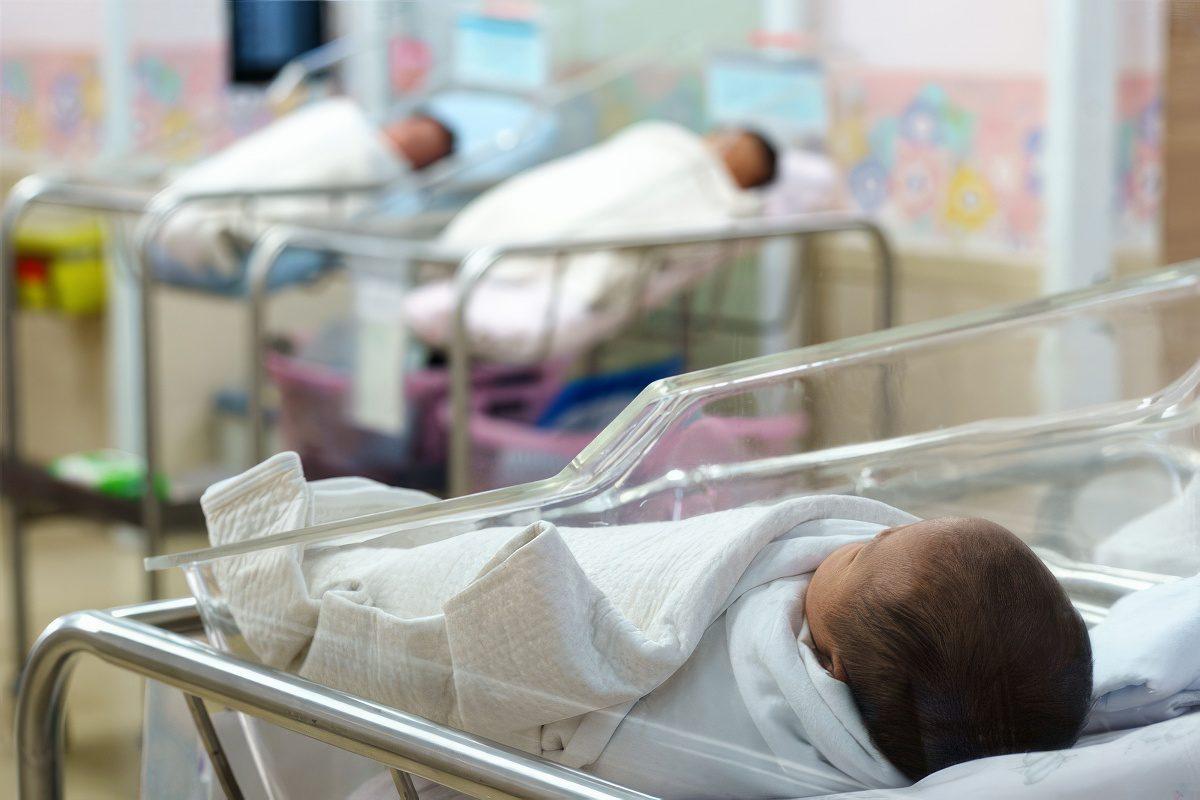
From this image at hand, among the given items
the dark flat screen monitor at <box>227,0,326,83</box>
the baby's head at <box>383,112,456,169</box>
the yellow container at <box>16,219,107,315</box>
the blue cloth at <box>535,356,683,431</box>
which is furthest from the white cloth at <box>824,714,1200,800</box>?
the yellow container at <box>16,219,107,315</box>

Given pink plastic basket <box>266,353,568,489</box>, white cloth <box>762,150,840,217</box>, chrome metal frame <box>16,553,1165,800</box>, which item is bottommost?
pink plastic basket <box>266,353,568,489</box>

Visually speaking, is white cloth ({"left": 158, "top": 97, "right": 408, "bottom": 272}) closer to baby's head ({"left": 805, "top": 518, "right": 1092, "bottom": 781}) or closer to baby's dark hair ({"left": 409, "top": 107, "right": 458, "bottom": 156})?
baby's dark hair ({"left": 409, "top": 107, "right": 458, "bottom": 156})

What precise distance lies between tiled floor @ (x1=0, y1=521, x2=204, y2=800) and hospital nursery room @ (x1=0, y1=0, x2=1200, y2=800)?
1 cm

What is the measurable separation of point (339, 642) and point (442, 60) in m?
2.25

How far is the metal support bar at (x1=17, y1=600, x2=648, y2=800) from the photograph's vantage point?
586 mm

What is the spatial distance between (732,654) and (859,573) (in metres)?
0.06

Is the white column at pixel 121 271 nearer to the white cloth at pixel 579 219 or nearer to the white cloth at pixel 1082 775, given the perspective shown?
the white cloth at pixel 579 219

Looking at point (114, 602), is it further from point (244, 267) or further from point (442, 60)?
point (442, 60)

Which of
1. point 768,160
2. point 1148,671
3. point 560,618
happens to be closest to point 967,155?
point 768,160

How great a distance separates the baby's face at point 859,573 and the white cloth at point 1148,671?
11 cm

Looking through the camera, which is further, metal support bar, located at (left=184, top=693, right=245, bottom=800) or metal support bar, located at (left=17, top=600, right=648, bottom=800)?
metal support bar, located at (left=184, top=693, right=245, bottom=800)

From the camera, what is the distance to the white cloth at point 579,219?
1.99 meters

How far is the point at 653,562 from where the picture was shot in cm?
67

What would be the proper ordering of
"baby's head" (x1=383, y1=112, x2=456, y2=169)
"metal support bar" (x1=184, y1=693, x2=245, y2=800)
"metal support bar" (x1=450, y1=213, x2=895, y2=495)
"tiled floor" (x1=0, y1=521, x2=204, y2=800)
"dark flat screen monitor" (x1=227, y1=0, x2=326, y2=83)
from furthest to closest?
"dark flat screen monitor" (x1=227, y1=0, x2=326, y2=83) < "baby's head" (x1=383, y1=112, x2=456, y2=169) < "tiled floor" (x1=0, y1=521, x2=204, y2=800) < "metal support bar" (x1=450, y1=213, x2=895, y2=495) < "metal support bar" (x1=184, y1=693, x2=245, y2=800)
